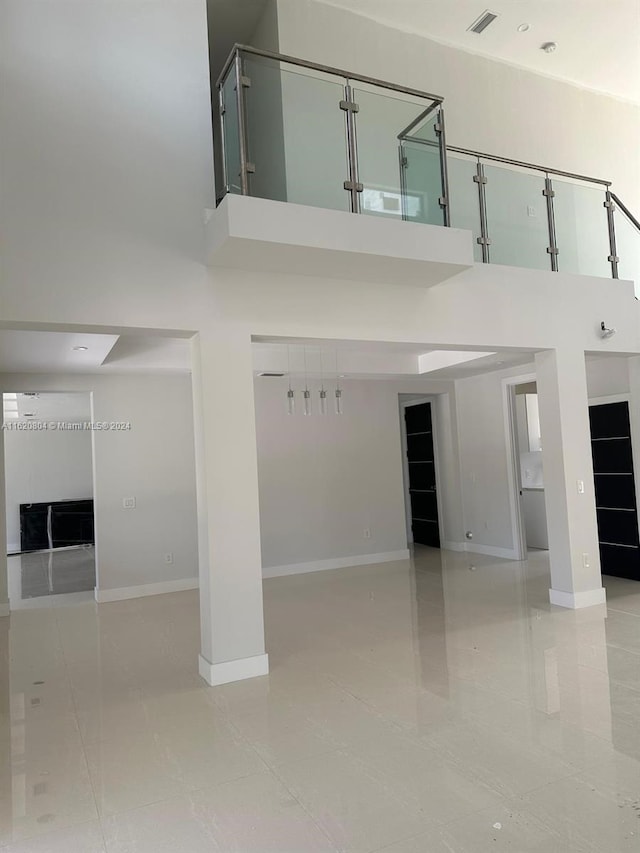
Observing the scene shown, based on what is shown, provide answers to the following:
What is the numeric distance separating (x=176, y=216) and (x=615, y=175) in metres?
7.01

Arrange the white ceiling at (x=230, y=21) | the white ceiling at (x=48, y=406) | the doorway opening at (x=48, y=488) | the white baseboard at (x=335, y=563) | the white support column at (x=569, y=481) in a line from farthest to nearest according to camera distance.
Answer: the doorway opening at (x=48, y=488)
the white ceiling at (x=48, y=406)
the white baseboard at (x=335, y=563)
the white ceiling at (x=230, y=21)
the white support column at (x=569, y=481)

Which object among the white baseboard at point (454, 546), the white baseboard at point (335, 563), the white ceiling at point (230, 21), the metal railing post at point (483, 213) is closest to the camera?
the metal railing post at point (483, 213)

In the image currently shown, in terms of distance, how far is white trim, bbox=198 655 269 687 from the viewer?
4.02m

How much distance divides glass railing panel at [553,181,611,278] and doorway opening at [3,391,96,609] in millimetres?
7679

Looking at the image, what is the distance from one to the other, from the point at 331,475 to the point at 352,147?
15.4 ft

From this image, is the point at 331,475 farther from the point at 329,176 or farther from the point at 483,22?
the point at 483,22

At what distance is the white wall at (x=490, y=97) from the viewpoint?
637 cm

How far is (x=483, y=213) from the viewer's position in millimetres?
5434

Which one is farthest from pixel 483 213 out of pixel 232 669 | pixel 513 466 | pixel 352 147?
pixel 232 669

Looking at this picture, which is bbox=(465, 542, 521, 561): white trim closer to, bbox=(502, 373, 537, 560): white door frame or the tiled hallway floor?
bbox=(502, 373, 537, 560): white door frame

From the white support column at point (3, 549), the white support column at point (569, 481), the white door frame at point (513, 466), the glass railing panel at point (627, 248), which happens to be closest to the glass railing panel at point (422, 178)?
the white support column at point (569, 481)

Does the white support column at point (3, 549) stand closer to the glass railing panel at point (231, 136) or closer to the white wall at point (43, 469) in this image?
the glass railing panel at point (231, 136)

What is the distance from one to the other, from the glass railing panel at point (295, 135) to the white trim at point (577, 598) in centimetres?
399

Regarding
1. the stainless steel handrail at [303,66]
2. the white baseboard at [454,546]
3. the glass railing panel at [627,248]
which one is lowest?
the white baseboard at [454,546]
